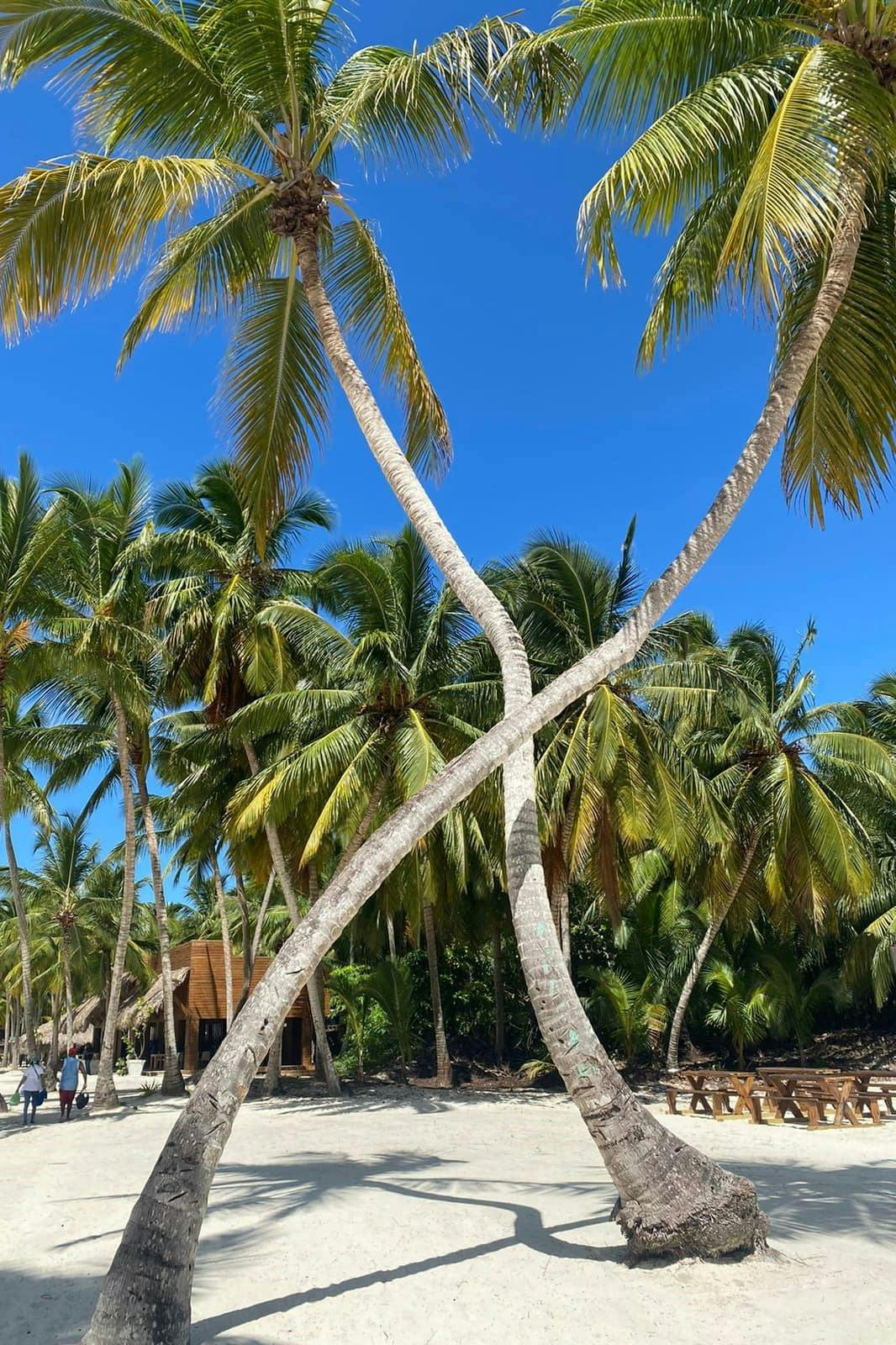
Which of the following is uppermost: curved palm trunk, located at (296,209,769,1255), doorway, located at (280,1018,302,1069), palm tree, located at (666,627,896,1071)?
palm tree, located at (666,627,896,1071)

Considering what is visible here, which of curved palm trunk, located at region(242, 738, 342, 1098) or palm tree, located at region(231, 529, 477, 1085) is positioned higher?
palm tree, located at region(231, 529, 477, 1085)

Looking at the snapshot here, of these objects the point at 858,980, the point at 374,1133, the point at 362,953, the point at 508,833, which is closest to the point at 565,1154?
the point at 374,1133

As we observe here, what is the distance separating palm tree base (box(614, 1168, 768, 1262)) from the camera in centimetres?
597

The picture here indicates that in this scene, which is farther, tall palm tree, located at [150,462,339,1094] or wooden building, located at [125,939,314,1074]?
wooden building, located at [125,939,314,1074]

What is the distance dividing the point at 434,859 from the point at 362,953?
12529 millimetres

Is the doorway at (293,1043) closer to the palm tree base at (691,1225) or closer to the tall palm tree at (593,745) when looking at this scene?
the tall palm tree at (593,745)

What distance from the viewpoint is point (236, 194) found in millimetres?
8352

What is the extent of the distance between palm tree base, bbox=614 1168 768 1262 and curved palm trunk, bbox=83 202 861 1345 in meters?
0.01

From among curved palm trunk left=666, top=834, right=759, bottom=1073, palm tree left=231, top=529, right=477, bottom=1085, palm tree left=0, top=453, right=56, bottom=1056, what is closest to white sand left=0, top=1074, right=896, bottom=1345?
palm tree left=231, top=529, right=477, bottom=1085

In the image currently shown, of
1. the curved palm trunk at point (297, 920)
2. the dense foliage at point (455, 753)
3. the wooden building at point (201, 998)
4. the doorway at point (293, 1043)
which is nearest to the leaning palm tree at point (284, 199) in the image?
the dense foliage at point (455, 753)

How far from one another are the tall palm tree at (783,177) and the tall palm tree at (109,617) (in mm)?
13423

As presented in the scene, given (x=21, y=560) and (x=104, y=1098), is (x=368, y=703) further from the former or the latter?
(x=104, y=1098)

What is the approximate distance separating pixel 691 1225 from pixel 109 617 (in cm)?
1654

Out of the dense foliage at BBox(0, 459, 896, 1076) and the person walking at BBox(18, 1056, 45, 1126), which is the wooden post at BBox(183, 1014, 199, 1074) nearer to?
the dense foliage at BBox(0, 459, 896, 1076)
